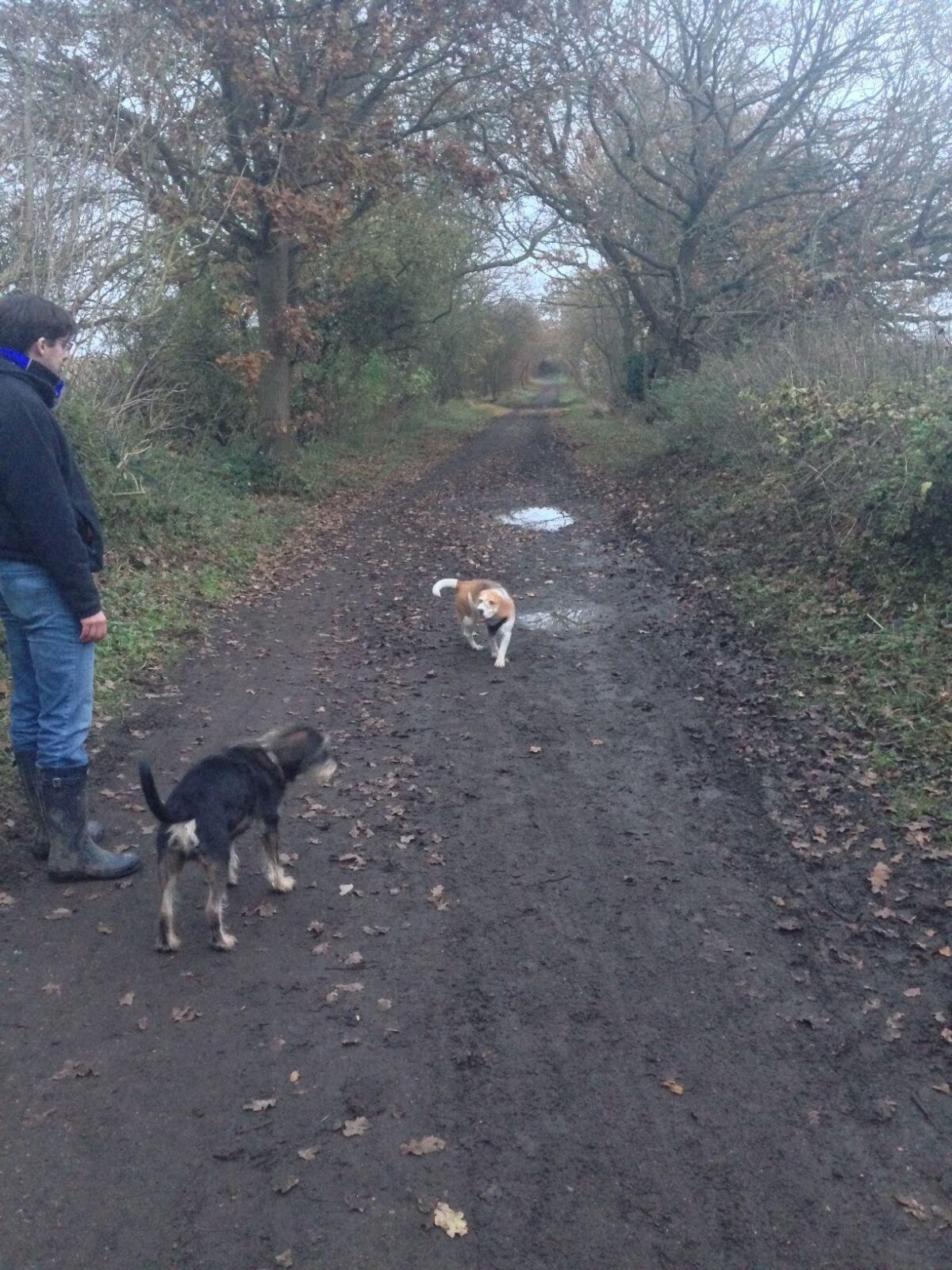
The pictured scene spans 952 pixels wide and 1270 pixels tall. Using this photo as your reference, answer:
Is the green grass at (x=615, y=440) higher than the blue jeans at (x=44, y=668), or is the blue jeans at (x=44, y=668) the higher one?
the blue jeans at (x=44, y=668)

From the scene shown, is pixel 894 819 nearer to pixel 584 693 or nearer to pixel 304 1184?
pixel 584 693

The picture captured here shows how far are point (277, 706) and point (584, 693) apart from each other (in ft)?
8.08

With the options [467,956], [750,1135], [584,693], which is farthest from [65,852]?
[584,693]

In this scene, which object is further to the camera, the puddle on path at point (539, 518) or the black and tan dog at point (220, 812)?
the puddle on path at point (539, 518)

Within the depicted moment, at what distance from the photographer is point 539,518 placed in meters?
17.4

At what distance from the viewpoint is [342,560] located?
14.1 meters

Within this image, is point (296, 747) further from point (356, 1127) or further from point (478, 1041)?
point (356, 1127)

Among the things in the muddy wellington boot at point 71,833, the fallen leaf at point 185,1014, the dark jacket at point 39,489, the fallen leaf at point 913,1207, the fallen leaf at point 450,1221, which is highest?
the dark jacket at point 39,489

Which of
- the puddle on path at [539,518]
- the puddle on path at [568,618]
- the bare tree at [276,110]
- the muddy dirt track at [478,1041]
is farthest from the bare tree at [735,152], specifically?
the muddy dirt track at [478,1041]

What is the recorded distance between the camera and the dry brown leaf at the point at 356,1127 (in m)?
3.56

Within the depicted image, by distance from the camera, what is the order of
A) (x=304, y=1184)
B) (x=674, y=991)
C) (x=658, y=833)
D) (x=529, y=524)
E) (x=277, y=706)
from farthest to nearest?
(x=529, y=524)
(x=277, y=706)
(x=658, y=833)
(x=674, y=991)
(x=304, y=1184)

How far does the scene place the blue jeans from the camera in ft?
16.0

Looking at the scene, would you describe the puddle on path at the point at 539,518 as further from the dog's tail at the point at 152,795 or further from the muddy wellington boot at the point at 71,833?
the dog's tail at the point at 152,795

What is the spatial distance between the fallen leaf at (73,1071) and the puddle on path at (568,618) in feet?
22.7
